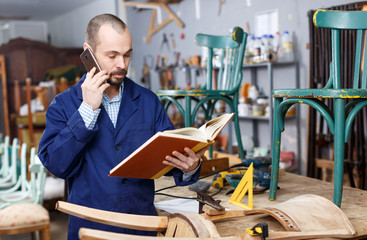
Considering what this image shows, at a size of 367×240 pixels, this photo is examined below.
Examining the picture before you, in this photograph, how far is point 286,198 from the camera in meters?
1.84

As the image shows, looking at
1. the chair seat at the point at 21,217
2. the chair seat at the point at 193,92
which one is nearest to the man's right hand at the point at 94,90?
the chair seat at the point at 193,92

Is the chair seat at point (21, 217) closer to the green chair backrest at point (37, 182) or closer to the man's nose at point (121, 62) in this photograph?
the green chair backrest at point (37, 182)

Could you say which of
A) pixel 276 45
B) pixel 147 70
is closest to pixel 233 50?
pixel 276 45

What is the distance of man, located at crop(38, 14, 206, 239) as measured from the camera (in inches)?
49.5

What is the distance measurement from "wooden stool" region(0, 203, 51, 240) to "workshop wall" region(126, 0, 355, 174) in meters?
2.54

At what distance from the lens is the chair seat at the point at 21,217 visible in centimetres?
277

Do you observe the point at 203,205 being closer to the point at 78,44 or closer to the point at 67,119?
the point at 67,119

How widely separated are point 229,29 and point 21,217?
3270 mm

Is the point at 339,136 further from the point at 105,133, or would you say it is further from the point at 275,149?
the point at 105,133

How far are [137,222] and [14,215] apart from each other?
6.97 feet

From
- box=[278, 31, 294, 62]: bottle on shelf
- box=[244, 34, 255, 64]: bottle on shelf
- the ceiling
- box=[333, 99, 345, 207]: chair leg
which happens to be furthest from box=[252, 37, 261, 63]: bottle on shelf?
the ceiling

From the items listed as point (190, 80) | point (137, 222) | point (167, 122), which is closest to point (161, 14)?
point (190, 80)

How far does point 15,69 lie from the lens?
757cm

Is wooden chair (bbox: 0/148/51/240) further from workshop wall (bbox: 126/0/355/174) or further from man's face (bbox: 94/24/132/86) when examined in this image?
workshop wall (bbox: 126/0/355/174)
